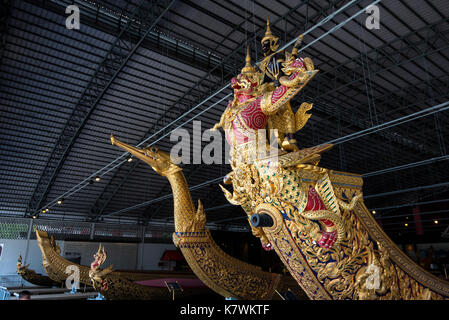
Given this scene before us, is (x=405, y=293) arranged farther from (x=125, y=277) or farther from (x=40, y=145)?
(x=40, y=145)

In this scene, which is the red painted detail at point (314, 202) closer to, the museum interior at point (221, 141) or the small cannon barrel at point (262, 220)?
the museum interior at point (221, 141)

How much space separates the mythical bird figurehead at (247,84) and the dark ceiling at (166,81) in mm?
5160

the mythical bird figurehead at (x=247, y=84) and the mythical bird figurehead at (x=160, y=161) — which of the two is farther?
the mythical bird figurehead at (x=160, y=161)

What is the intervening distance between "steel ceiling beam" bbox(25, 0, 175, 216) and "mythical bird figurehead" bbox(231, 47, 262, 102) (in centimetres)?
666

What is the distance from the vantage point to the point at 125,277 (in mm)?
5922

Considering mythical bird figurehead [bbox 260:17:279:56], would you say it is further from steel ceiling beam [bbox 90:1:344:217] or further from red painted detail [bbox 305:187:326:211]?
steel ceiling beam [bbox 90:1:344:217]

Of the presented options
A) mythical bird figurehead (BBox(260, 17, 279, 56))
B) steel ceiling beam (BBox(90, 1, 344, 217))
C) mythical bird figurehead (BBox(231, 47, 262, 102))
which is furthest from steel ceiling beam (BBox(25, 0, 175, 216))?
mythical bird figurehead (BBox(231, 47, 262, 102))

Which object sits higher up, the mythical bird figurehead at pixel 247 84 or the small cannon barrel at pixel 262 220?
the mythical bird figurehead at pixel 247 84

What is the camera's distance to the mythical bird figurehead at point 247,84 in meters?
2.91

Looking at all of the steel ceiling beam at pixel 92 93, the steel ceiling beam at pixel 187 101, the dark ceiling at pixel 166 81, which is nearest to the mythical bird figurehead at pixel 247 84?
the dark ceiling at pixel 166 81

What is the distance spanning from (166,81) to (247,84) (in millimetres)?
10522

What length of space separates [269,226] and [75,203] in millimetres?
19047

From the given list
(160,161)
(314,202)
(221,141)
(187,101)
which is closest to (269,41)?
(314,202)
